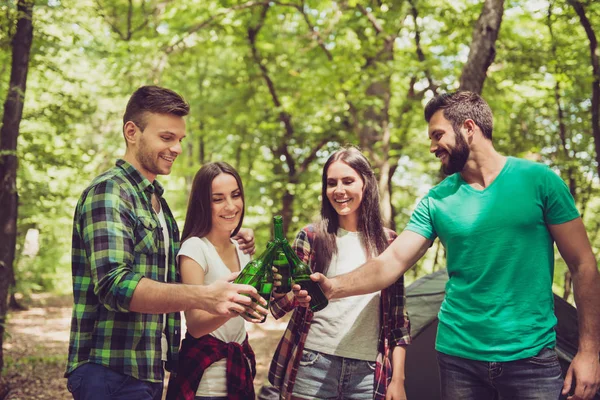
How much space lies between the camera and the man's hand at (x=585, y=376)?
2139 millimetres

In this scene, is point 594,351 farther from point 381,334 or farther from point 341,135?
point 341,135

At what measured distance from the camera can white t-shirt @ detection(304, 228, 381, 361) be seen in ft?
8.52

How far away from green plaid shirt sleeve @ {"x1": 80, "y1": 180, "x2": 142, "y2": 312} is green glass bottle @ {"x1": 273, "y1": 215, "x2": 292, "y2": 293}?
19.8 inches

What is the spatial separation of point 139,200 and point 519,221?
1.43 m

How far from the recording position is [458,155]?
2.40 meters

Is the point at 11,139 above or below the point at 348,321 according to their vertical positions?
above

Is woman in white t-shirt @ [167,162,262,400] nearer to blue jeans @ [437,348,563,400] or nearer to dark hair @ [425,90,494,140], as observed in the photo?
blue jeans @ [437,348,563,400]

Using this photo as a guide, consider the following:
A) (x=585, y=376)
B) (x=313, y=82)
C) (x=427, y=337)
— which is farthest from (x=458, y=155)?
(x=313, y=82)

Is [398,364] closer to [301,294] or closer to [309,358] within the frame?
[309,358]

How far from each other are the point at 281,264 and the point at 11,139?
13.0ft

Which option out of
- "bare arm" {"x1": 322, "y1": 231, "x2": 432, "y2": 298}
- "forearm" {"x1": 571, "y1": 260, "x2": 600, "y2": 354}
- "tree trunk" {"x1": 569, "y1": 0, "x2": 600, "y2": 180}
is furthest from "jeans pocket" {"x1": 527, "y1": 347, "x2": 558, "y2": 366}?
"tree trunk" {"x1": 569, "y1": 0, "x2": 600, "y2": 180}

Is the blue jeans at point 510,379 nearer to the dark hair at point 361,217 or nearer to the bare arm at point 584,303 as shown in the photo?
the bare arm at point 584,303

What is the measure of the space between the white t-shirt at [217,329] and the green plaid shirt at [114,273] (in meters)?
0.28

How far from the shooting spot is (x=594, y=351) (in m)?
2.16
